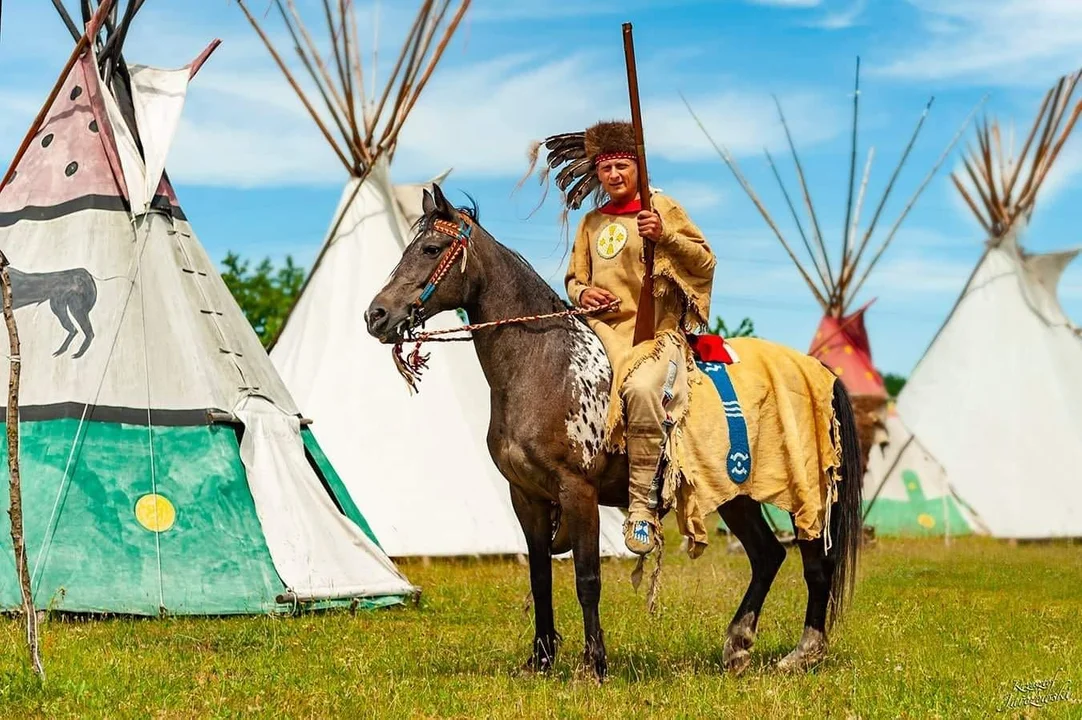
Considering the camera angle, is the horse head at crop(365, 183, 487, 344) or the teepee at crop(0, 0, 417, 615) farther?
the teepee at crop(0, 0, 417, 615)

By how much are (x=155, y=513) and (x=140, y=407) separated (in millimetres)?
751

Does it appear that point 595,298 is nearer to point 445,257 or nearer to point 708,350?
point 708,350

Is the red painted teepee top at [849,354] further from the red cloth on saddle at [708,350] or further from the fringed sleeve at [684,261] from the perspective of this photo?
the fringed sleeve at [684,261]

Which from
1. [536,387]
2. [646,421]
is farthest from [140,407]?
[646,421]

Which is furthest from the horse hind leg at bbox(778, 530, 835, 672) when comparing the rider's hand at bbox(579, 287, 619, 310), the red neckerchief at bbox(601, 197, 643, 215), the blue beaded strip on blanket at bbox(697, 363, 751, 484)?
the red neckerchief at bbox(601, 197, 643, 215)

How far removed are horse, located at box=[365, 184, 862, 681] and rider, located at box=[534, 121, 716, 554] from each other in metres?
0.14

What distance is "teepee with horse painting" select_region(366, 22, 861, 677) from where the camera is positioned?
20.5ft

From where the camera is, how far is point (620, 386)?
20.7 feet

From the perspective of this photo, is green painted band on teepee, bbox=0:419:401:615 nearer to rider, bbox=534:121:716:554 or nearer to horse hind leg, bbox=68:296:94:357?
horse hind leg, bbox=68:296:94:357

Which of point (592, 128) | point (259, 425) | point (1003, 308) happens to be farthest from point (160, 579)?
point (1003, 308)

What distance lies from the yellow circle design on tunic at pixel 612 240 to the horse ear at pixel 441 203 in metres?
0.79

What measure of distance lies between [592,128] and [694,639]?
304cm

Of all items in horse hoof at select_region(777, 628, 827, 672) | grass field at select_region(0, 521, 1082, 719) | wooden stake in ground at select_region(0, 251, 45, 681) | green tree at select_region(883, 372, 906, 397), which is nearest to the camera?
grass field at select_region(0, 521, 1082, 719)

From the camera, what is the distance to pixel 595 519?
6258 mm
